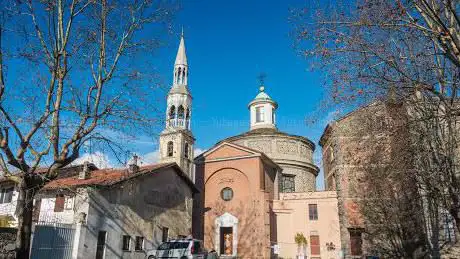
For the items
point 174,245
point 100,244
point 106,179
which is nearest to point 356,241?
point 174,245

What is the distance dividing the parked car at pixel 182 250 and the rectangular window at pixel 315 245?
12.1 metres

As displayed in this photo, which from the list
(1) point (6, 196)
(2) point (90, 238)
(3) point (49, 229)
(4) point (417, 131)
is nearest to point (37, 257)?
(3) point (49, 229)

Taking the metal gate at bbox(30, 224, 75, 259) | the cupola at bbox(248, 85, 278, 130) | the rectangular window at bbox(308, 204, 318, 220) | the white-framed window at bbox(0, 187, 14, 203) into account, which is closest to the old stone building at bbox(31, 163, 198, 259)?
the metal gate at bbox(30, 224, 75, 259)

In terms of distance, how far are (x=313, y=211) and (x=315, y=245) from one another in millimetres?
2708

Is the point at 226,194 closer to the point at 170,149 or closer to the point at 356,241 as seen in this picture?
the point at 170,149

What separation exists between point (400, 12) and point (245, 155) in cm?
2546

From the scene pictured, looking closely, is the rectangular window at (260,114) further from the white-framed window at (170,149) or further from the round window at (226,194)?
the white-framed window at (170,149)

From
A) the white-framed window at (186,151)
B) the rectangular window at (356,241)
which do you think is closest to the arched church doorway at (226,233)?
the white-framed window at (186,151)

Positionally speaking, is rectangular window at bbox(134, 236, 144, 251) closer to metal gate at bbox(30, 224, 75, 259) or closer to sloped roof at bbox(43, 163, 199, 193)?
sloped roof at bbox(43, 163, 199, 193)

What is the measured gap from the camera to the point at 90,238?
65.1ft

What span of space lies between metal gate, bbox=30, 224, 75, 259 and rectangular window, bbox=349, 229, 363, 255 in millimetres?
19466

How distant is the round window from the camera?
32.9 meters

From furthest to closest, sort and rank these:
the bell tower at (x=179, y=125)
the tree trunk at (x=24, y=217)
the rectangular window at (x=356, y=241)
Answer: the bell tower at (x=179, y=125) < the rectangular window at (x=356, y=241) < the tree trunk at (x=24, y=217)

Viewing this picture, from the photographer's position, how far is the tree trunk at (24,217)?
9422mm
